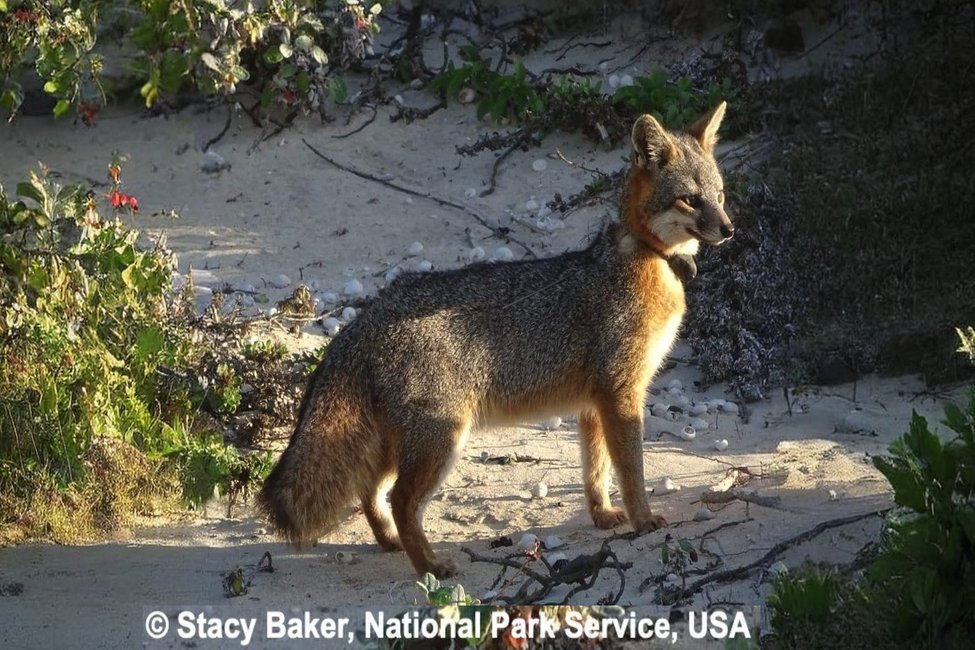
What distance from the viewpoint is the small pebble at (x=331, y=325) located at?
9336mm

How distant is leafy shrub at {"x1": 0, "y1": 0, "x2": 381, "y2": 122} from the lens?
775 cm

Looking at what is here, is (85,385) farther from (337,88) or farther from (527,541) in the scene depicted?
(337,88)

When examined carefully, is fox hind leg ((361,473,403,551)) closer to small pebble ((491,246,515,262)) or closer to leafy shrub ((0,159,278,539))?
leafy shrub ((0,159,278,539))

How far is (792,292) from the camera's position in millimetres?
9359

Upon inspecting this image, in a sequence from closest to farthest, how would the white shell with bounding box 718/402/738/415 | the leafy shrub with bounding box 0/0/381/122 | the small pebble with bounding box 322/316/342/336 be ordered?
the leafy shrub with bounding box 0/0/381/122 < the white shell with bounding box 718/402/738/415 < the small pebble with bounding box 322/316/342/336

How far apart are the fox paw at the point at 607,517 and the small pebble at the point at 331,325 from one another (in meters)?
2.88

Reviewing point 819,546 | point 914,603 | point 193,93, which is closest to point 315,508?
point 819,546

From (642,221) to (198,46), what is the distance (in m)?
3.76

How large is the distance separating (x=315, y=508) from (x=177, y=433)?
1699mm

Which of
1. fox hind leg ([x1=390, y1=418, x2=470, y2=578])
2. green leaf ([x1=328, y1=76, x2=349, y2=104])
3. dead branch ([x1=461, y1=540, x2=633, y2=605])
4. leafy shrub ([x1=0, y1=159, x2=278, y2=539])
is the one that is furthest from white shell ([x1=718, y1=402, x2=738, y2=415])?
green leaf ([x1=328, y1=76, x2=349, y2=104])

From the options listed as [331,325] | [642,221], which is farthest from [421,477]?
[331,325]

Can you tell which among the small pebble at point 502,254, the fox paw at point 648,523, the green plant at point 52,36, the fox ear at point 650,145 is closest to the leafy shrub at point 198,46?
the green plant at point 52,36

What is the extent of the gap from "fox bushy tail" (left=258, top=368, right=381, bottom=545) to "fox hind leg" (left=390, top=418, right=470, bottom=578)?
0.20 meters

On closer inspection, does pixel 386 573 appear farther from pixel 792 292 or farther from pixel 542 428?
pixel 792 292
